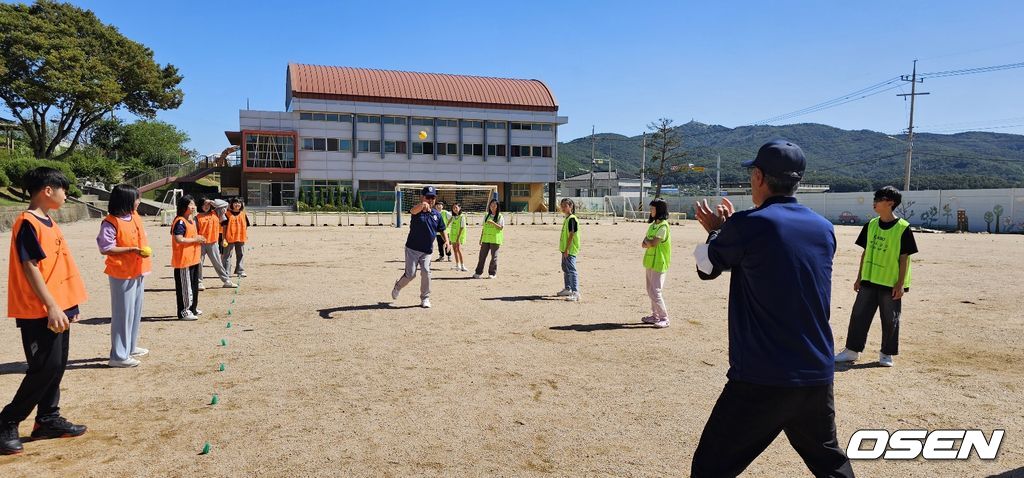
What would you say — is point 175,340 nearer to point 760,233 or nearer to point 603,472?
point 603,472

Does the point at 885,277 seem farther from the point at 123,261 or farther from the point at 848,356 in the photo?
the point at 123,261

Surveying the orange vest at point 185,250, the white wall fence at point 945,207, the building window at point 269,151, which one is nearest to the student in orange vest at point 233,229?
the orange vest at point 185,250

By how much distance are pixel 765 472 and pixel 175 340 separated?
6527mm

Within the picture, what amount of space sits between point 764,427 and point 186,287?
795cm

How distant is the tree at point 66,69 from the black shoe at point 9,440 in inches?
1563

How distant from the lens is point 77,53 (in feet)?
139

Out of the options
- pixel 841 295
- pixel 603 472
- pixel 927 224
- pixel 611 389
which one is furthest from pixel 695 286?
pixel 927 224

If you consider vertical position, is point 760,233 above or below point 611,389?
above

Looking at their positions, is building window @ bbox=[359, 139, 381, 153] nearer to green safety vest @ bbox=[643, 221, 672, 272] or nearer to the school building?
the school building

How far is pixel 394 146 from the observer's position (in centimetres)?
5719

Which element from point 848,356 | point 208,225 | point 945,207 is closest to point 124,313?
point 208,225

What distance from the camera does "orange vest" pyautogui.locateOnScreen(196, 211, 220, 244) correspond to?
1055 cm

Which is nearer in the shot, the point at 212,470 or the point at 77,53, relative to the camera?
the point at 212,470

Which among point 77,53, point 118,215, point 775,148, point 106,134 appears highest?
point 77,53
